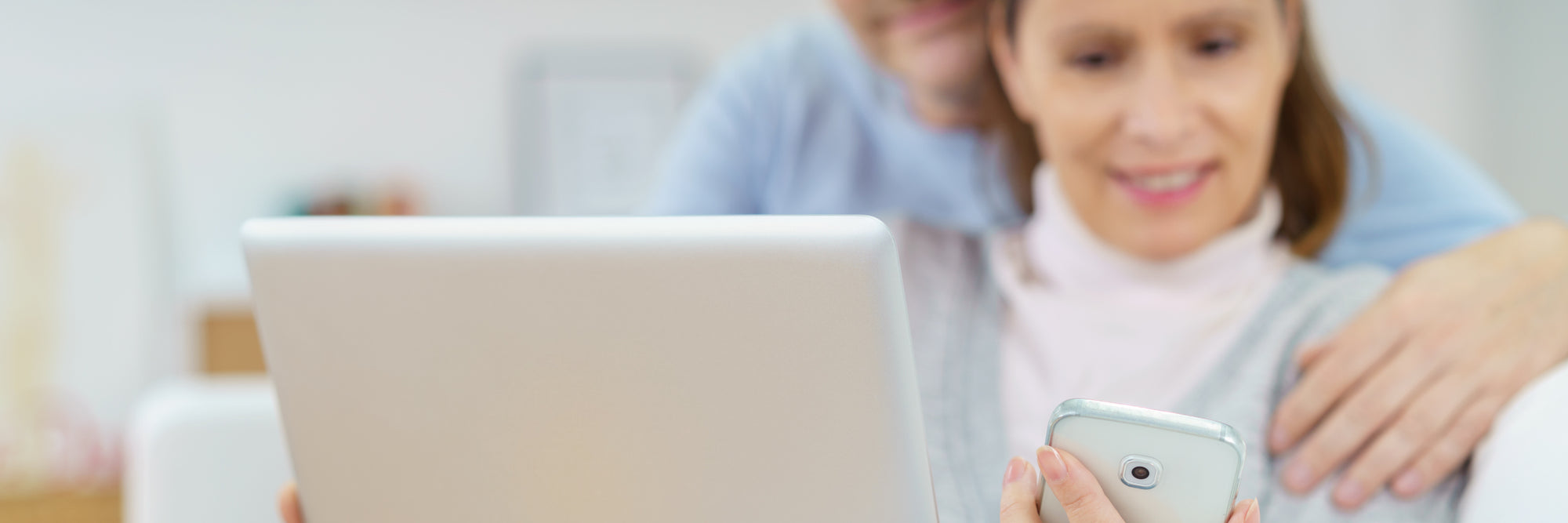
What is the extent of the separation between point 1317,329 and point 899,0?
501 mm

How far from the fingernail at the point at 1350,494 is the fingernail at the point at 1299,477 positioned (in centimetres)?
2

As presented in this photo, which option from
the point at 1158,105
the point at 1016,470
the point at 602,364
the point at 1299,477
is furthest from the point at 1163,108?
the point at 602,364

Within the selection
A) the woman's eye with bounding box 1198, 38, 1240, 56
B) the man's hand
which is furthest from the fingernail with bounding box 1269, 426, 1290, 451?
the woman's eye with bounding box 1198, 38, 1240, 56

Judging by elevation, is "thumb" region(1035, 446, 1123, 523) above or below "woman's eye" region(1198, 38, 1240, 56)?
below

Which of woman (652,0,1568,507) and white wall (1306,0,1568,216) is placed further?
white wall (1306,0,1568,216)

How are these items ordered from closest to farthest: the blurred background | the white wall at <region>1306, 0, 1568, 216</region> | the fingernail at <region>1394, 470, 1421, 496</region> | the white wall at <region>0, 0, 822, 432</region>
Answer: the fingernail at <region>1394, 470, 1421, 496</region>, the white wall at <region>1306, 0, 1568, 216</region>, the blurred background, the white wall at <region>0, 0, 822, 432</region>

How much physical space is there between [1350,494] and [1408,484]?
0.04m

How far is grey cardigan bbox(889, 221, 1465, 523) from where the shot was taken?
828 millimetres

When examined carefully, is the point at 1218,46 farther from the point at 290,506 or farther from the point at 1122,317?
the point at 290,506

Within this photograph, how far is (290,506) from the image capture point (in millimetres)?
695

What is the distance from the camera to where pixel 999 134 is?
1220 mm

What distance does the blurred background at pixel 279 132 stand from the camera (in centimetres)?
263

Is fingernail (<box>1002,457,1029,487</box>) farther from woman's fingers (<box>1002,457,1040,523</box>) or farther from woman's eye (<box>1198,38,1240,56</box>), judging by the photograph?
woman's eye (<box>1198,38,1240,56</box>)

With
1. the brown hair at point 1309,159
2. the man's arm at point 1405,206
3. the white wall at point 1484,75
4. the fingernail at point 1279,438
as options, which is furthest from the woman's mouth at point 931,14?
the white wall at point 1484,75
